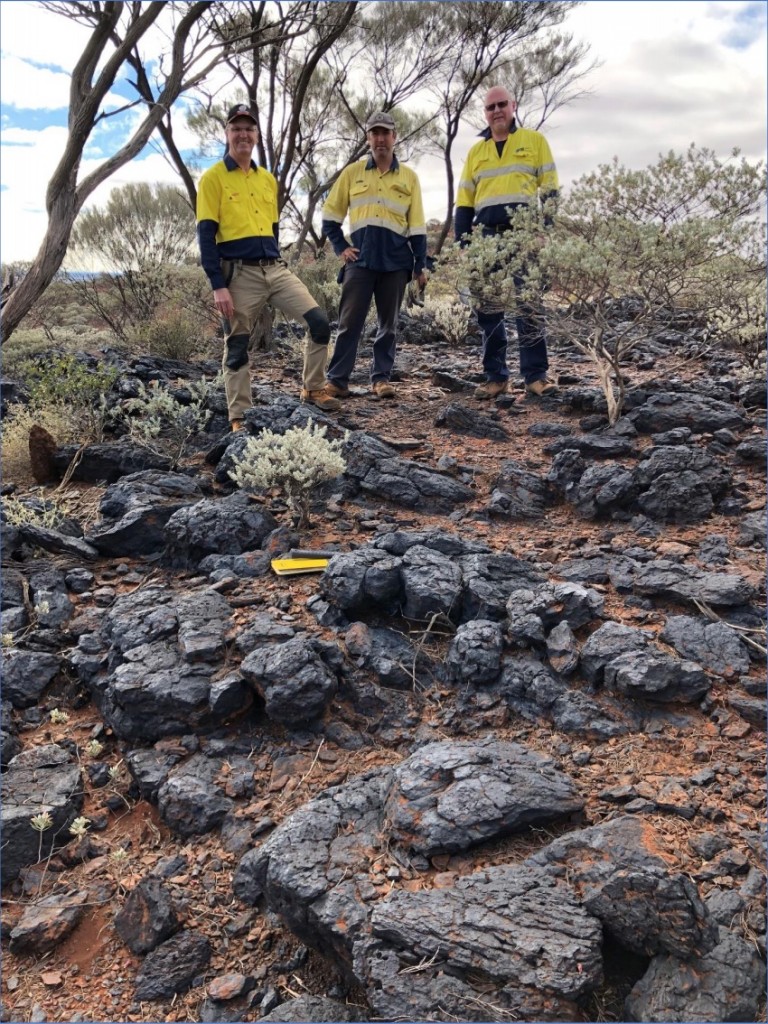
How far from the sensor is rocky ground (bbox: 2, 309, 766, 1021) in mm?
2080

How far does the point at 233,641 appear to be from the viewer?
3.46 m

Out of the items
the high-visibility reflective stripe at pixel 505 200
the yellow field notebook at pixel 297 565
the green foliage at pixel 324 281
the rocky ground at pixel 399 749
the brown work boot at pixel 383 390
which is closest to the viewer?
the rocky ground at pixel 399 749

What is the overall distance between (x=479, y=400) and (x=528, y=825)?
4745 mm

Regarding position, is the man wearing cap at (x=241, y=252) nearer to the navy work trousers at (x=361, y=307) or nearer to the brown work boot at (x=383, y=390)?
the navy work trousers at (x=361, y=307)

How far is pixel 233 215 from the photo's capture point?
5438 mm

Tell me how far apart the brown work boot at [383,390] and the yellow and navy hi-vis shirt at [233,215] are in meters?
1.61

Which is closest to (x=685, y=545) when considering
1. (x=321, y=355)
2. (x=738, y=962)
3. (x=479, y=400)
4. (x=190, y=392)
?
(x=738, y=962)

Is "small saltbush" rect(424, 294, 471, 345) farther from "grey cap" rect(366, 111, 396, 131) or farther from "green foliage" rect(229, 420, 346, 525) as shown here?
"green foliage" rect(229, 420, 346, 525)

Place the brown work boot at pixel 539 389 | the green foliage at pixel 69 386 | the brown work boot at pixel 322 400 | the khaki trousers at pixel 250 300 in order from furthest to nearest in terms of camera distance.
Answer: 1. the brown work boot at pixel 539 389
2. the brown work boot at pixel 322 400
3. the green foliage at pixel 69 386
4. the khaki trousers at pixel 250 300

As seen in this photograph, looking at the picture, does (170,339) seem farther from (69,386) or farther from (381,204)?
(381,204)

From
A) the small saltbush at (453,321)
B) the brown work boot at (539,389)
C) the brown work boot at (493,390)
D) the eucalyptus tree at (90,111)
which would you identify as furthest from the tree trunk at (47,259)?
the small saltbush at (453,321)

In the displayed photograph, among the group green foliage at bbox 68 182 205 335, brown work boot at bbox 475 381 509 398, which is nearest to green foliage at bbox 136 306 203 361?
green foliage at bbox 68 182 205 335

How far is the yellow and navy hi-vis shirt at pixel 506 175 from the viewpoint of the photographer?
227 inches

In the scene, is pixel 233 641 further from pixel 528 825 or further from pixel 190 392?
pixel 190 392
